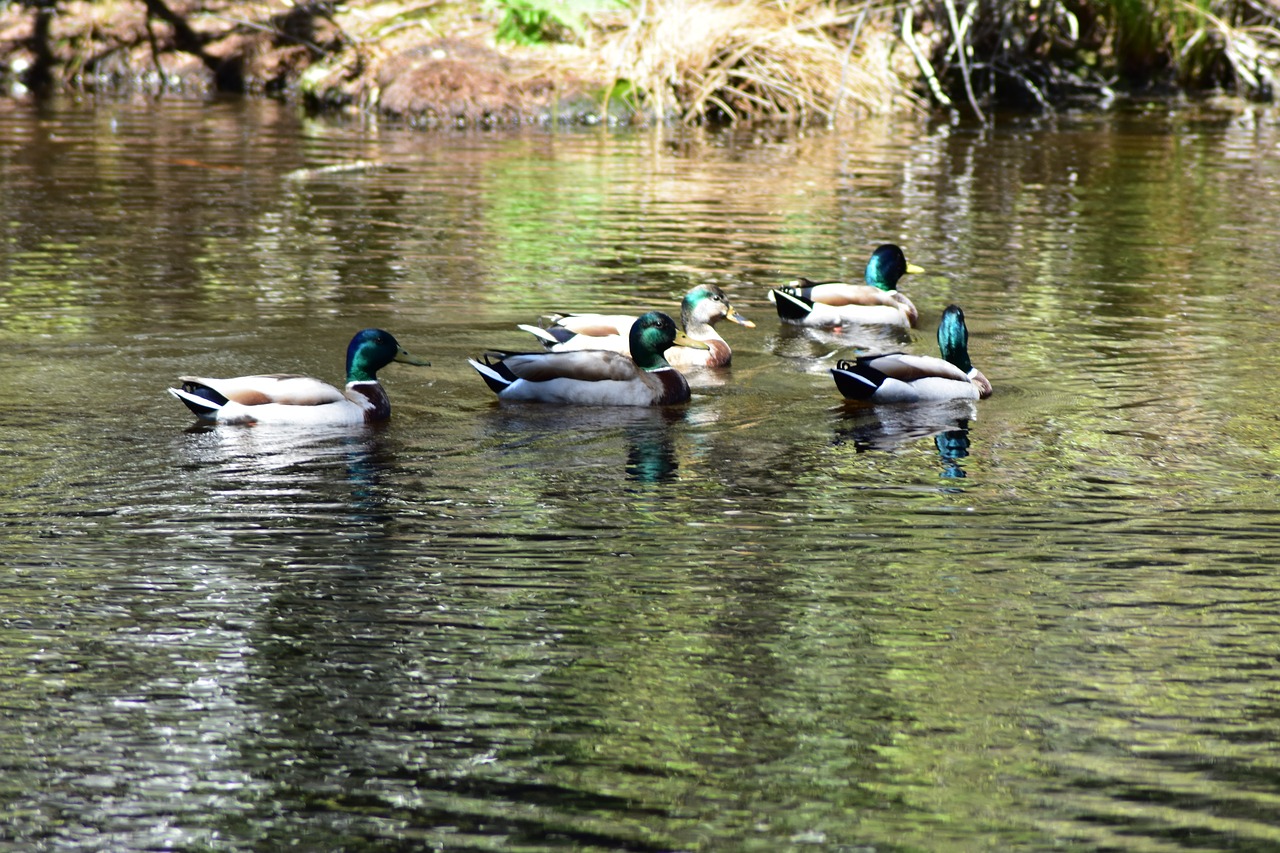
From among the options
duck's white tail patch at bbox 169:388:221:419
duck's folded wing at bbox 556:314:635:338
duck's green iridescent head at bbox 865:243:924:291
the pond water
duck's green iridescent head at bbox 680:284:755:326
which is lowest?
the pond water

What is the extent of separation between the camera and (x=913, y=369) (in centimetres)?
932

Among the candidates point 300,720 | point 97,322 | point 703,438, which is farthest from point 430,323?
point 300,720

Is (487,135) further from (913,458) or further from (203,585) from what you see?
(203,585)

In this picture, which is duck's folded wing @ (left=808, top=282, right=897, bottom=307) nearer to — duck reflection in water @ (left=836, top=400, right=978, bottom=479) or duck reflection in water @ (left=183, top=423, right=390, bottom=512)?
duck reflection in water @ (left=836, top=400, right=978, bottom=479)

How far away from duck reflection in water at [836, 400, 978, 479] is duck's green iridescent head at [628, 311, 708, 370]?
3.41 ft

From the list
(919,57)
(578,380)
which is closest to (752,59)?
(919,57)

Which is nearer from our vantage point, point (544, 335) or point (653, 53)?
point (544, 335)

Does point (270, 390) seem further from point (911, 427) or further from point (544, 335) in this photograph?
point (911, 427)

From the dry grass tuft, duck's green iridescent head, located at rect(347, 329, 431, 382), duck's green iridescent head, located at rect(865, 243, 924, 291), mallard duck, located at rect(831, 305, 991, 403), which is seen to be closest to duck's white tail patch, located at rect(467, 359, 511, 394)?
duck's green iridescent head, located at rect(347, 329, 431, 382)

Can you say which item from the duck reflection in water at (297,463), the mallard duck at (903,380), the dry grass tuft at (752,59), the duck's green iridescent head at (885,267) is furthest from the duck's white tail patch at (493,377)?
the dry grass tuft at (752,59)

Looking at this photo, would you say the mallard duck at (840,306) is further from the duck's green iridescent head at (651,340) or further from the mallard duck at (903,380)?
the mallard duck at (903,380)

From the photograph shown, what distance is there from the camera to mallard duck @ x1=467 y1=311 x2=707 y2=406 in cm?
913

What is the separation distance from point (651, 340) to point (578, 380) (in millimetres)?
565

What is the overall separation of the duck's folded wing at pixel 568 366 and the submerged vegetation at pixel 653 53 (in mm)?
15295
